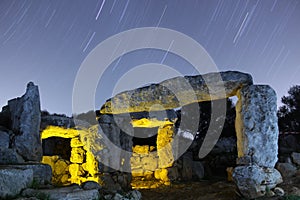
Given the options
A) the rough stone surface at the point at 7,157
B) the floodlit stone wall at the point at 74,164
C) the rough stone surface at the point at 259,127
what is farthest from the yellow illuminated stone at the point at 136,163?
the rough stone surface at the point at 7,157

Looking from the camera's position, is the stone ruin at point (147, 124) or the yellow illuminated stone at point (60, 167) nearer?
the stone ruin at point (147, 124)

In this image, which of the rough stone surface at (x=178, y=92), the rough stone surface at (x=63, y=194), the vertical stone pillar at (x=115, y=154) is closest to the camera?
the rough stone surface at (x=63, y=194)

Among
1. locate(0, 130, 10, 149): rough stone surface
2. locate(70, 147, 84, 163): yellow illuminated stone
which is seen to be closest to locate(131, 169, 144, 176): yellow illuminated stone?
locate(70, 147, 84, 163): yellow illuminated stone

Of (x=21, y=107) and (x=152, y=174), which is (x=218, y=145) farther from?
(x=21, y=107)

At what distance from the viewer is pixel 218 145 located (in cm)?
1580

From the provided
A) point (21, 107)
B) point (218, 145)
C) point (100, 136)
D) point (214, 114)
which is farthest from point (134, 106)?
point (214, 114)

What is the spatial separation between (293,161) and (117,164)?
19.3ft

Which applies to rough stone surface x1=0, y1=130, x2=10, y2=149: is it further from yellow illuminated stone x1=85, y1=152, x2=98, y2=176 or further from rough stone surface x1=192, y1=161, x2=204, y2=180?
rough stone surface x1=192, y1=161, x2=204, y2=180

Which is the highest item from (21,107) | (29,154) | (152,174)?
(21,107)

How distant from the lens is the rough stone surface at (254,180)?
625 cm

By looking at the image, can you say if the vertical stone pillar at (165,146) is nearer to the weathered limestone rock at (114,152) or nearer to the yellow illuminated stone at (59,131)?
the weathered limestone rock at (114,152)

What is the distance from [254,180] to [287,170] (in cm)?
332

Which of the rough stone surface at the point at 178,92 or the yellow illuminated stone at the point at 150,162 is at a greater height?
the rough stone surface at the point at 178,92

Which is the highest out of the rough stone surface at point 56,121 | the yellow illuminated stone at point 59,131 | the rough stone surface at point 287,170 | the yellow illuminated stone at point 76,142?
the rough stone surface at point 56,121
